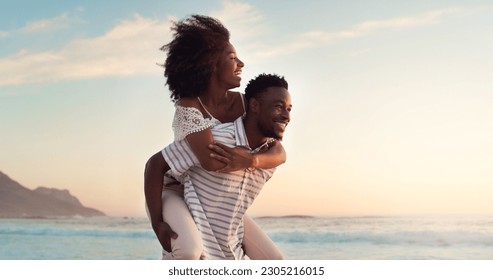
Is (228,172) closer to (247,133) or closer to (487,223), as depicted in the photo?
(247,133)

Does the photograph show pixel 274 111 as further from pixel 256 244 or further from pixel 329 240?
pixel 329 240

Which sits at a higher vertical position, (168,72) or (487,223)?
(168,72)

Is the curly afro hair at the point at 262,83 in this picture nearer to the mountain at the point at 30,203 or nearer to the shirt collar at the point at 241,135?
the shirt collar at the point at 241,135

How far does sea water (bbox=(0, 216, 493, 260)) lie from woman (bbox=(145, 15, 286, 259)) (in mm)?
6676

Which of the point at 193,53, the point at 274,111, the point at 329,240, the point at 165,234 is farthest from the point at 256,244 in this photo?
the point at 329,240

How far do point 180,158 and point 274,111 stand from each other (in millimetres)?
444

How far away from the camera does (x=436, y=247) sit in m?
11.1

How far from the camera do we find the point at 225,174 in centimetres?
339

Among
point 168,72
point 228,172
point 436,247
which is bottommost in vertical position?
point 436,247

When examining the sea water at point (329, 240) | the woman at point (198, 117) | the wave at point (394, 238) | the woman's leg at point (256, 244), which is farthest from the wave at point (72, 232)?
the woman at point (198, 117)

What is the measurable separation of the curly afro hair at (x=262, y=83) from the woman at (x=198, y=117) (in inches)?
2.8
